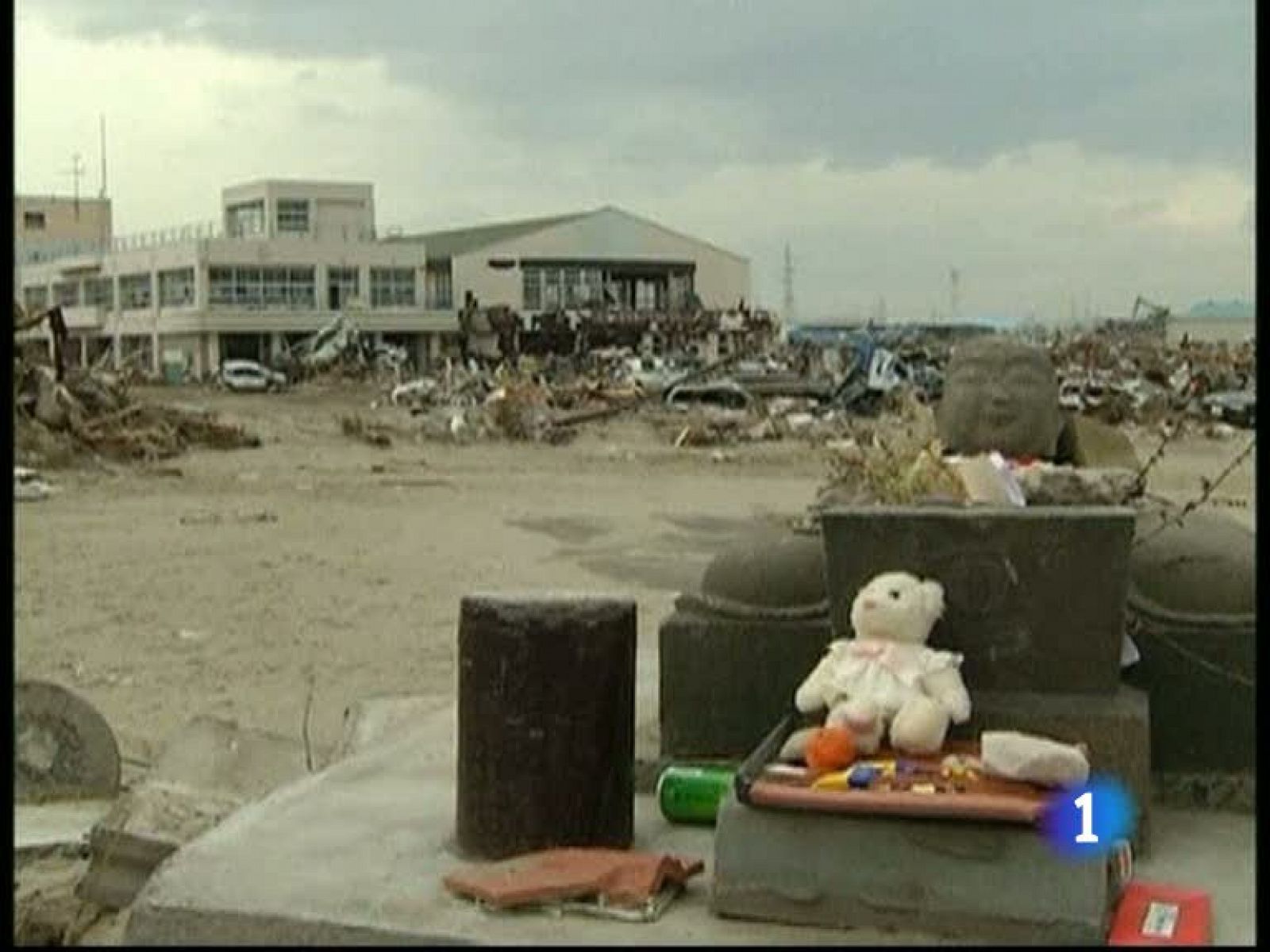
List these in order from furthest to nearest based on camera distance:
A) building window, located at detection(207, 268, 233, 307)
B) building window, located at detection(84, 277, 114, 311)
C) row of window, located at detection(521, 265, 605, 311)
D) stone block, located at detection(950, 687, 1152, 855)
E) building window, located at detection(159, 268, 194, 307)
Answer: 1. row of window, located at detection(521, 265, 605, 311)
2. building window, located at detection(84, 277, 114, 311)
3. building window, located at detection(159, 268, 194, 307)
4. building window, located at detection(207, 268, 233, 307)
5. stone block, located at detection(950, 687, 1152, 855)

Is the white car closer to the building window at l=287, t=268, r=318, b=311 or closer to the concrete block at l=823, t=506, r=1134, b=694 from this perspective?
the building window at l=287, t=268, r=318, b=311

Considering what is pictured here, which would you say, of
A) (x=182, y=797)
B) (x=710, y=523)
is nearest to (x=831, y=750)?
(x=182, y=797)

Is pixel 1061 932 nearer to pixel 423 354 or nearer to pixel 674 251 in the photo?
pixel 423 354

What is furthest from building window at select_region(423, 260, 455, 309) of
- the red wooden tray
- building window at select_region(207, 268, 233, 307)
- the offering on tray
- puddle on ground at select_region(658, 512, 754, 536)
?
the red wooden tray

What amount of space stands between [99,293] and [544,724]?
79.0 metres

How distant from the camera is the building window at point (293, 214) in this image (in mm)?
81250

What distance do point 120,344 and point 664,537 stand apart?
Result: 6170 centimetres

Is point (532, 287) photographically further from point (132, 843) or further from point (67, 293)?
point (132, 843)

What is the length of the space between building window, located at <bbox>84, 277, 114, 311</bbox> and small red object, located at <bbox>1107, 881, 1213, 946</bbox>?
77.9 meters

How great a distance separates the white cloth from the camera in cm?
558

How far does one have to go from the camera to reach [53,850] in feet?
21.7

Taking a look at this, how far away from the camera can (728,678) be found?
6586mm

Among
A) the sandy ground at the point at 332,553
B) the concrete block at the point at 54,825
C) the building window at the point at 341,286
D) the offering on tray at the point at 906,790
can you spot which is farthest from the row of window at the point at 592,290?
the offering on tray at the point at 906,790

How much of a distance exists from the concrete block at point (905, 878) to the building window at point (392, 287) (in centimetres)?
7141
